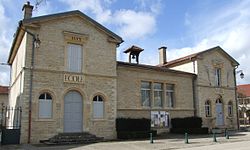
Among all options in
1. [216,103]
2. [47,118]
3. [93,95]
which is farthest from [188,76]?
[47,118]

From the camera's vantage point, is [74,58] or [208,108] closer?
[74,58]

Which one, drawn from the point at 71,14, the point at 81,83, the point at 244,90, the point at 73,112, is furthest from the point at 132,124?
the point at 244,90

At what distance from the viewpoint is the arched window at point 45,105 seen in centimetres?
1667

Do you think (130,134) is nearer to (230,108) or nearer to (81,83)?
(81,83)

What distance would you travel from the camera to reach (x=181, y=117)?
23781 mm

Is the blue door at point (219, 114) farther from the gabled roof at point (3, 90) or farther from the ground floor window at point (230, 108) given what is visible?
the gabled roof at point (3, 90)

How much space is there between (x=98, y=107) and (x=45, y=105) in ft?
11.8

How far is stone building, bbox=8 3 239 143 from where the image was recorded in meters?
16.6

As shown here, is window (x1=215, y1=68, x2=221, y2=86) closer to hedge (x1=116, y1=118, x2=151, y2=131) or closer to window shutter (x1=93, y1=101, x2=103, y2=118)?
hedge (x1=116, y1=118, x2=151, y2=131)

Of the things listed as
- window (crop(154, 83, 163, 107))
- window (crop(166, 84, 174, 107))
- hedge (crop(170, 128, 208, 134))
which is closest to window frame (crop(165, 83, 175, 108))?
window (crop(166, 84, 174, 107))

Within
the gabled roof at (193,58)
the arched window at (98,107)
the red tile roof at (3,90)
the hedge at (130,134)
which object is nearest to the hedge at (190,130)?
the hedge at (130,134)

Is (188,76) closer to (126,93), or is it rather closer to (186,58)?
(186,58)

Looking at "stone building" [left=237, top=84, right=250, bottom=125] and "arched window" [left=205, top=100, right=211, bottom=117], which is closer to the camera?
"arched window" [left=205, top=100, right=211, bottom=117]

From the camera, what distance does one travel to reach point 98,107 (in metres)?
18.8
